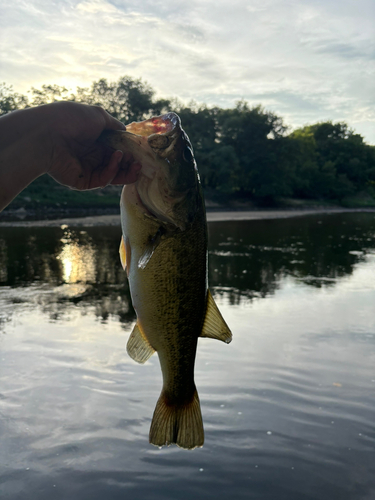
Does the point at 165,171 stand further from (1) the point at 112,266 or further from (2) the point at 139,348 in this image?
(1) the point at 112,266

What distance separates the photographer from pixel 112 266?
13.2 metres

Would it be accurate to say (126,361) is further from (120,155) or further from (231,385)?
(120,155)

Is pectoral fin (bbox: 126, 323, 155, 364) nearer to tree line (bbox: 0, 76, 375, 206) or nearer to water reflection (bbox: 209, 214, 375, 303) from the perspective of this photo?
water reflection (bbox: 209, 214, 375, 303)

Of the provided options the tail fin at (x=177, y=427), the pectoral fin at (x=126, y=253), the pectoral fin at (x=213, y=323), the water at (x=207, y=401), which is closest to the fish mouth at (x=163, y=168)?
the pectoral fin at (x=126, y=253)

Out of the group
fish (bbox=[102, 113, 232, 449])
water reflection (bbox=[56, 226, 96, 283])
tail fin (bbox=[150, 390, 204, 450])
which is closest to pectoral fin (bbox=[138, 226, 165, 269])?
fish (bbox=[102, 113, 232, 449])

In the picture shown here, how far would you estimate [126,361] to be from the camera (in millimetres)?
6090

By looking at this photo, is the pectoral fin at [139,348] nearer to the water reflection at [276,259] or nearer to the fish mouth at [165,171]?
the fish mouth at [165,171]

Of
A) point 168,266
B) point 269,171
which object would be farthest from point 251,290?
point 269,171

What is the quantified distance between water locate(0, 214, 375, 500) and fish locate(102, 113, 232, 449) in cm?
191

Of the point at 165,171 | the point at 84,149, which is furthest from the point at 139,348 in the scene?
the point at 84,149

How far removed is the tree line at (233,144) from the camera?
54188 mm

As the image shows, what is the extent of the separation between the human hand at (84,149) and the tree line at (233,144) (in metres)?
50.0

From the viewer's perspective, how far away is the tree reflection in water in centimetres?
940

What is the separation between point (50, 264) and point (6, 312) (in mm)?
5319
